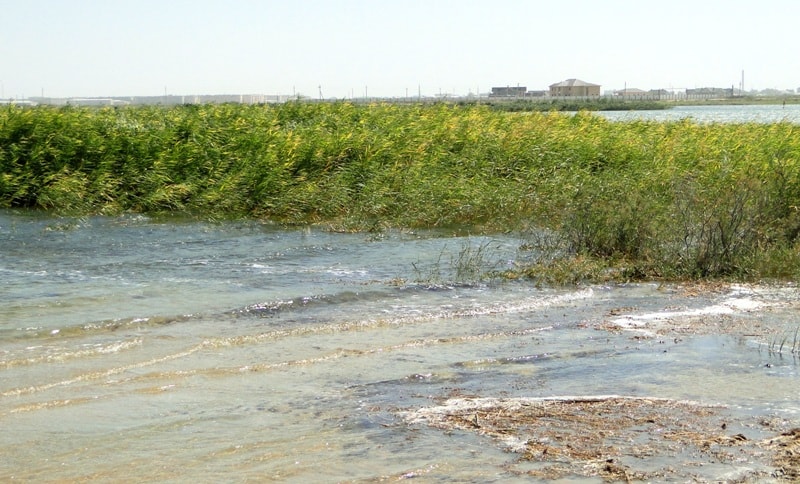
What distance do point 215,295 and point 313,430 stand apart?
19.7ft

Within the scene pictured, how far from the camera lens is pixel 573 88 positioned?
112 m

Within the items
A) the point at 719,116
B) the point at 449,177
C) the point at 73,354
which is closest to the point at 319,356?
the point at 73,354

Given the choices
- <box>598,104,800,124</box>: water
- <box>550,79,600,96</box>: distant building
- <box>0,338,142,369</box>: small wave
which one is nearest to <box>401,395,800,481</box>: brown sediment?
<box>0,338,142,369</box>: small wave

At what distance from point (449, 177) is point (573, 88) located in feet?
309

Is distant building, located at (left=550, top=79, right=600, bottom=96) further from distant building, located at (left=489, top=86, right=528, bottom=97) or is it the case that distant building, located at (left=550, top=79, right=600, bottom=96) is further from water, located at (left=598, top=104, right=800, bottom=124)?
water, located at (left=598, top=104, right=800, bottom=124)

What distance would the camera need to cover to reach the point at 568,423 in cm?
680

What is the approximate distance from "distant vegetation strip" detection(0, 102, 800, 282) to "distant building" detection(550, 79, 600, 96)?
87.1 m

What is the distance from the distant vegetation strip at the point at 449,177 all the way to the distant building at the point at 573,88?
8715 cm

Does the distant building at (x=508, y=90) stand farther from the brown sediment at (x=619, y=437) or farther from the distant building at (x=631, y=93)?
the brown sediment at (x=619, y=437)

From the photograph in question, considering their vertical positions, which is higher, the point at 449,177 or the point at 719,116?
the point at 719,116

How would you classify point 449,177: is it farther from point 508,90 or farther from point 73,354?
point 508,90

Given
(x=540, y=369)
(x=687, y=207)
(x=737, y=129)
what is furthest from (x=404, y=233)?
(x=737, y=129)

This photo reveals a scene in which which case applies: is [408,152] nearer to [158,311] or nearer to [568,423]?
[158,311]

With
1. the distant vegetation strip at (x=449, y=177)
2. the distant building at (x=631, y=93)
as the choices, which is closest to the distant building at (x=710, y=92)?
the distant building at (x=631, y=93)
